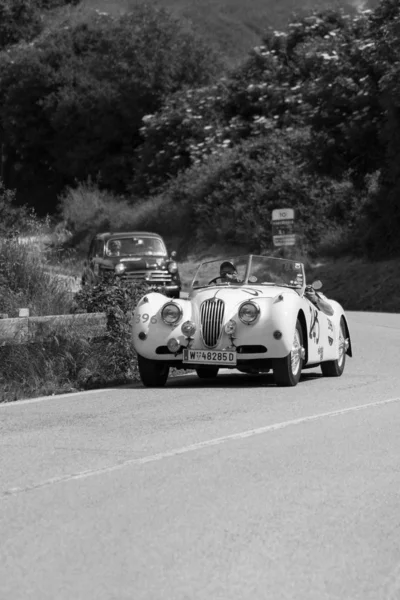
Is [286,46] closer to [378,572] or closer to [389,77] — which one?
[389,77]

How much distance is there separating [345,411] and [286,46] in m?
45.8

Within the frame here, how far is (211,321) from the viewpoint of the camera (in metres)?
14.0

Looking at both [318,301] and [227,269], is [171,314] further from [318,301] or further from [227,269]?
[318,301]

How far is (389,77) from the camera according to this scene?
115ft

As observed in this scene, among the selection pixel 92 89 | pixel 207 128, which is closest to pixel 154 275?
pixel 207 128

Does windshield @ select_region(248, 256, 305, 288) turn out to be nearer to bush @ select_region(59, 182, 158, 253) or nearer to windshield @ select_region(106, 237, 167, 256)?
windshield @ select_region(106, 237, 167, 256)

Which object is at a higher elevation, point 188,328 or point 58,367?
point 188,328

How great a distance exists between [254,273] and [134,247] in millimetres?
15213

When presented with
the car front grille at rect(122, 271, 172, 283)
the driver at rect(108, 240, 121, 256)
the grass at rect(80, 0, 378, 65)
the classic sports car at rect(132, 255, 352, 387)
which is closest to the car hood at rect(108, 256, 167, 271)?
the car front grille at rect(122, 271, 172, 283)

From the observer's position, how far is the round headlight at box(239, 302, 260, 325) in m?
13.8

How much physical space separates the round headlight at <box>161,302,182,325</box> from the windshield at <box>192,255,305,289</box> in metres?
1.11

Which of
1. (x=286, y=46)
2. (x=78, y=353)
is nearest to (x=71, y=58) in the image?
(x=286, y=46)

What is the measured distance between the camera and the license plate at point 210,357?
13812 mm

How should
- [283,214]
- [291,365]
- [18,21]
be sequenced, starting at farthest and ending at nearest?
[18,21]
[283,214]
[291,365]
